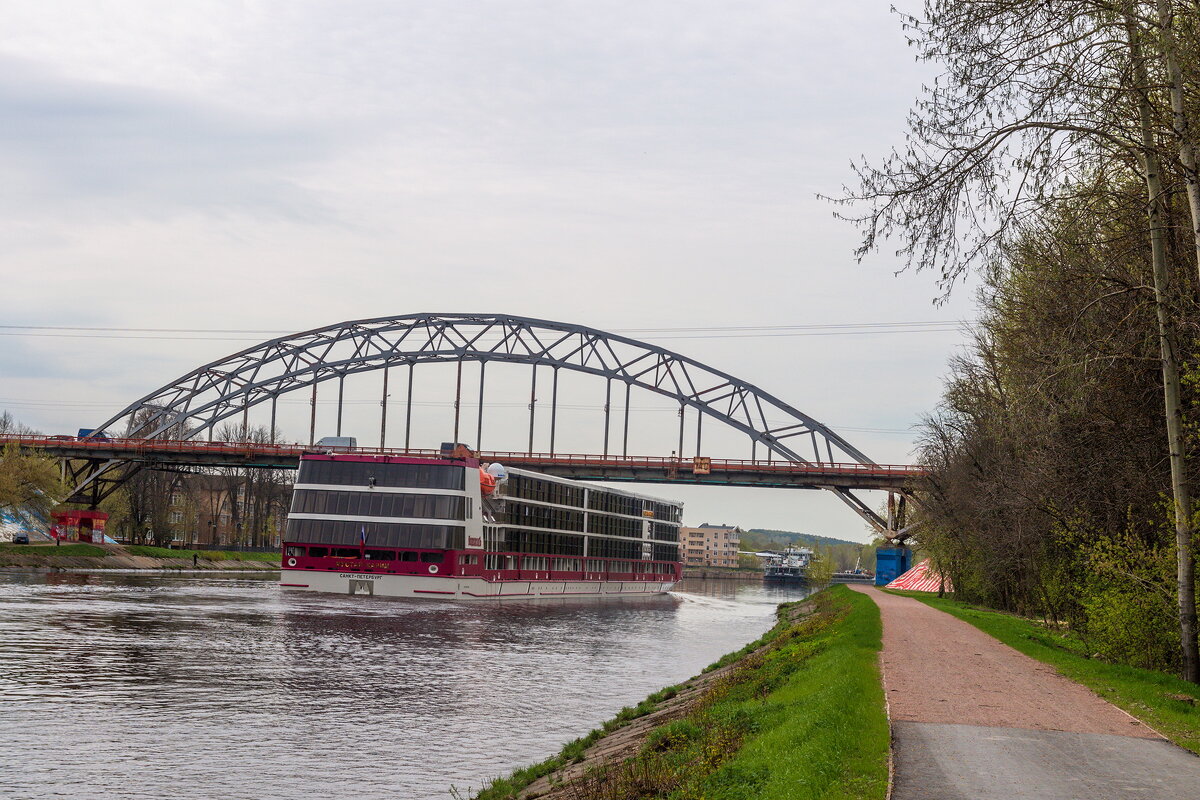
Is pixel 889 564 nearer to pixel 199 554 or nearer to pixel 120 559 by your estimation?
pixel 199 554

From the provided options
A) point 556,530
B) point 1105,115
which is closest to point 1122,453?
point 1105,115

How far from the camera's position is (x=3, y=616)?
47.4m

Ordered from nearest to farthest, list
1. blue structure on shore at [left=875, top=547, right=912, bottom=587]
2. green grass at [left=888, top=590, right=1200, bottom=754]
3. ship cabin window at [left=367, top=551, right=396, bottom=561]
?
green grass at [left=888, top=590, right=1200, bottom=754] < ship cabin window at [left=367, top=551, right=396, bottom=561] < blue structure on shore at [left=875, top=547, right=912, bottom=587]

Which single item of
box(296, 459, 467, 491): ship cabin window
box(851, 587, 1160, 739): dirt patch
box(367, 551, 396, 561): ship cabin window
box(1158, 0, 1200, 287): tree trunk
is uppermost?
box(1158, 0, 1200, 287): tree trunk

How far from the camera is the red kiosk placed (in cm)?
11144

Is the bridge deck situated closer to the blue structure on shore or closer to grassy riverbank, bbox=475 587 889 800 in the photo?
the blue structure on shore

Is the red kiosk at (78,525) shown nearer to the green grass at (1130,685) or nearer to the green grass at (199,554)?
the green grass at (199,554)

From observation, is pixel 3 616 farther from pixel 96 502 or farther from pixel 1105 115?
pixel 96 502

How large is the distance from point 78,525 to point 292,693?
95.0 metres

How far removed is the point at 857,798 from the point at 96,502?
127m

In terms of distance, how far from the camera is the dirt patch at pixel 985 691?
18422 mm

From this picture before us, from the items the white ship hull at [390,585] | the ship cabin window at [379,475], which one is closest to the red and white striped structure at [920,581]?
the white ship hull at [390,585]

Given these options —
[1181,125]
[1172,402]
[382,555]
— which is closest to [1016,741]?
[1172,402]

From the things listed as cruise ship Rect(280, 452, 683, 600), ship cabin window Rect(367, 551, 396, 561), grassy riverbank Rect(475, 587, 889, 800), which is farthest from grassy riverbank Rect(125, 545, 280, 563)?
grassy riverbank Rect(475, 587, 889, 800)
